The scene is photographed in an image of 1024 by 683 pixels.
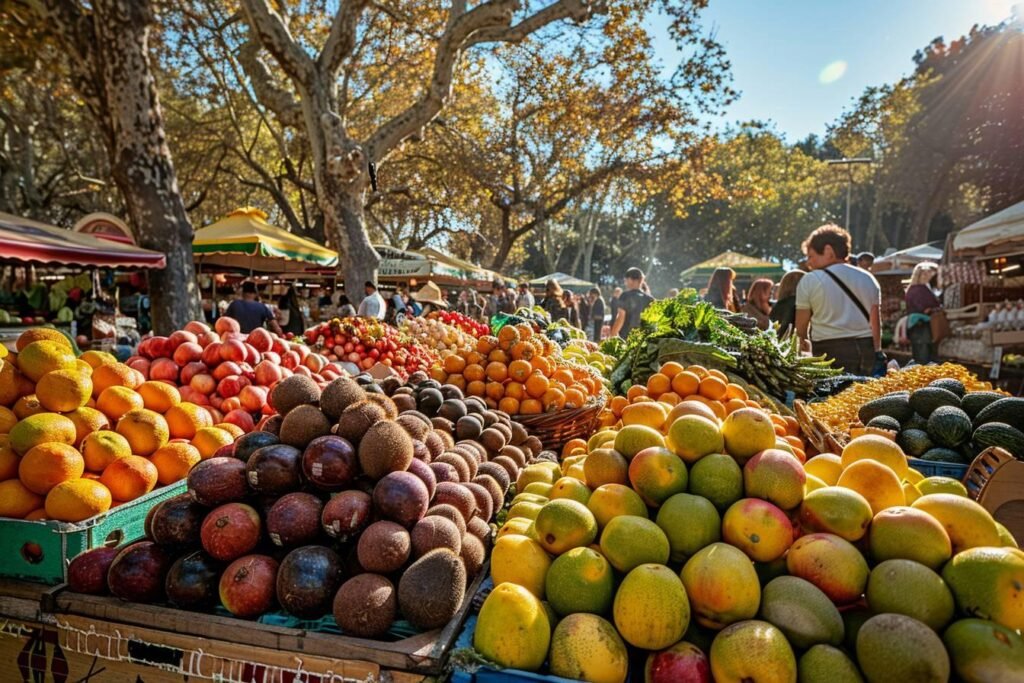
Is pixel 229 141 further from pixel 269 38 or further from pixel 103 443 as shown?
pixel 103 443

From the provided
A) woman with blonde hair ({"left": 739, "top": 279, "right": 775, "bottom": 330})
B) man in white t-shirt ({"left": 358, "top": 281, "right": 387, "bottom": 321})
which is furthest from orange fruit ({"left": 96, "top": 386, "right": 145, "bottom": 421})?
woman with blonde hair ({"left": 739, "top": 279, "right": 775, "bottom": 330})

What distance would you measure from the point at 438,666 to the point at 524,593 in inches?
11.4

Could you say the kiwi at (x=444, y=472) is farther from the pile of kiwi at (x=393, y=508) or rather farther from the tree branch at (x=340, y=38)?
the tree branch at (x=340, y=38)

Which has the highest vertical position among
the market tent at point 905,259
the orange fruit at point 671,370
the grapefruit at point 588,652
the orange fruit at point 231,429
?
the market tent at point 905,259

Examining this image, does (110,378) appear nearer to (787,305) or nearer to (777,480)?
(777,480)

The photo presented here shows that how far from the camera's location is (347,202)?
9.80 metres

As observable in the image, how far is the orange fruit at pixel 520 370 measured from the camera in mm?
3910

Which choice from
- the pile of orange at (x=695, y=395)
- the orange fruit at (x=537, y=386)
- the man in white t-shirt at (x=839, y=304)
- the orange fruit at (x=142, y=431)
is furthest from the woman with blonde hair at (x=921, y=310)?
the orange fruit at (x=142, y=431)

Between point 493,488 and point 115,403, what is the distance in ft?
6.26

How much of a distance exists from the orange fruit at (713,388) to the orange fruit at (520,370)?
3.77ft

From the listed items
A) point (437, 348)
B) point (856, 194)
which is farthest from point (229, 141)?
point (856, 194)

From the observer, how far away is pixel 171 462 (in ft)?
8.21

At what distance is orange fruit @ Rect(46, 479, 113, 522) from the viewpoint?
2090mm

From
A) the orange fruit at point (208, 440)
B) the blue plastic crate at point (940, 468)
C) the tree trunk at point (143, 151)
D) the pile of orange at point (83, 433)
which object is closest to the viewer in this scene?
the pile of orange at point (83, 433)
